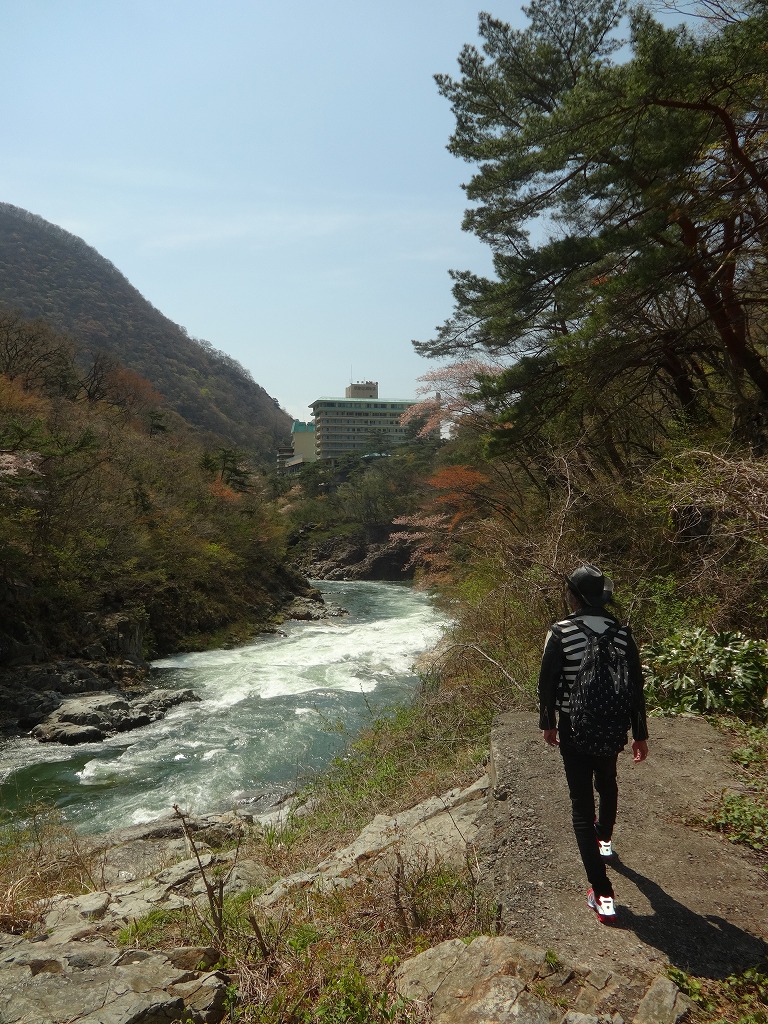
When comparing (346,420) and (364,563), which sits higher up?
(346,420)

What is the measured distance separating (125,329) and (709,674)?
93524 mm

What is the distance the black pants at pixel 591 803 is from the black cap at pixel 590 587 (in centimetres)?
73

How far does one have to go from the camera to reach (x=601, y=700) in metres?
2.89

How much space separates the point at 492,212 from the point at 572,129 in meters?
3.15

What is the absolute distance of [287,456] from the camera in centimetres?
8812

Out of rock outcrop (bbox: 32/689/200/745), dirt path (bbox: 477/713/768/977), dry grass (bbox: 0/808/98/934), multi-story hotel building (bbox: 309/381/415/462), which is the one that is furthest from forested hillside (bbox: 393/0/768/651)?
multi-story hotel building (bbox: 309/381/415/462)

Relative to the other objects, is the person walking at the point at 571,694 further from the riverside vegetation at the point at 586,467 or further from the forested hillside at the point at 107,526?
the forested hillside at the point at 107,526

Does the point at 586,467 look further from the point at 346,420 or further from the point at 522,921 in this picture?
the point at 346,420

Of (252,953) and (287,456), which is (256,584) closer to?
(252,953)

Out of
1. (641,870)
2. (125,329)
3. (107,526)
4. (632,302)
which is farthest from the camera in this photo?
(125,329)

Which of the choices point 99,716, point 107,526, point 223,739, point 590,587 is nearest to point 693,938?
point 590,587

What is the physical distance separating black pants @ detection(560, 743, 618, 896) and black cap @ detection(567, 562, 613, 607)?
0.73 meters

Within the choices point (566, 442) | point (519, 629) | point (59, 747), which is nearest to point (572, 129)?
point (566, 442)

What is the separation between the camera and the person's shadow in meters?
2.48
